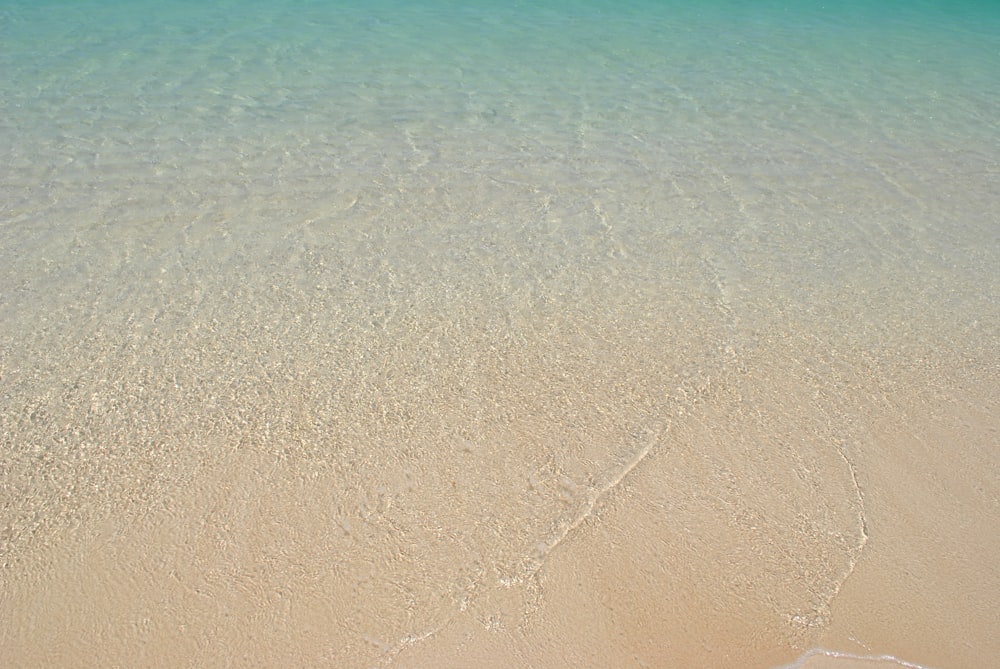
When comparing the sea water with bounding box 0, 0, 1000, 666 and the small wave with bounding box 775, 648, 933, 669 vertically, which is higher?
the small wave with bounding box 775, 648, 933, 669

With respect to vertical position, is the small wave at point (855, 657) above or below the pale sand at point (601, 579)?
above

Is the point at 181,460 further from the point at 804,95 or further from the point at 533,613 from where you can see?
the point at 804,95

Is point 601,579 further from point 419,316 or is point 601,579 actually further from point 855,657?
point 419,316

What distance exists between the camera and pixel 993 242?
3.90 m

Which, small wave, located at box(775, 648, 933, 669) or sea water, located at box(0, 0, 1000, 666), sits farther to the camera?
sea water, located at box(0, 0, 1000, 666)

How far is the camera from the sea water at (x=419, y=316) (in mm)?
2021

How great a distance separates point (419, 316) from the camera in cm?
303

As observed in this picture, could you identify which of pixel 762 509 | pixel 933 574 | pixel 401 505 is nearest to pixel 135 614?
pixel 401 505

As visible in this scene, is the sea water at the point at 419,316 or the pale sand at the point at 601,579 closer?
the pale sand at the point at 601,579

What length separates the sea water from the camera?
6.63ft

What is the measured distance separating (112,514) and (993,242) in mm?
3890

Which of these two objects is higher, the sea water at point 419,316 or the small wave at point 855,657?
the small wave at point 855,657

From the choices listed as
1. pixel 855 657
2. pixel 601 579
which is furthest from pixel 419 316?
pixel 855 657

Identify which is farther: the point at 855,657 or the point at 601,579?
the point at 601,579
